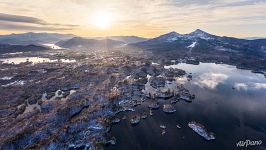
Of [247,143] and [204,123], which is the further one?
[204,123]

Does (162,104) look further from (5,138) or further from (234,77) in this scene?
(234,77)

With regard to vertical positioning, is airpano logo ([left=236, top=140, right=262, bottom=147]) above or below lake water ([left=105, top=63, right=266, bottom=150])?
below

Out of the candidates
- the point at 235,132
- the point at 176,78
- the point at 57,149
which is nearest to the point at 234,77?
the point at 176,78

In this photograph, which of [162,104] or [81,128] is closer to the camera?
[81,128]

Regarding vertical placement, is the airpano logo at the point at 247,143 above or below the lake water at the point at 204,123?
below

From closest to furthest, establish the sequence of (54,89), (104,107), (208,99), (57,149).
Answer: (57,149) → (104,107) → (208,99) → (54,89)

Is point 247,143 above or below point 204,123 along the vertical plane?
below

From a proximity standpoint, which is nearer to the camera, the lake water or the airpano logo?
the airpano logo

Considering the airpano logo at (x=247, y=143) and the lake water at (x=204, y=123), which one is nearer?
the airpano logo at (x=247, y=143)
